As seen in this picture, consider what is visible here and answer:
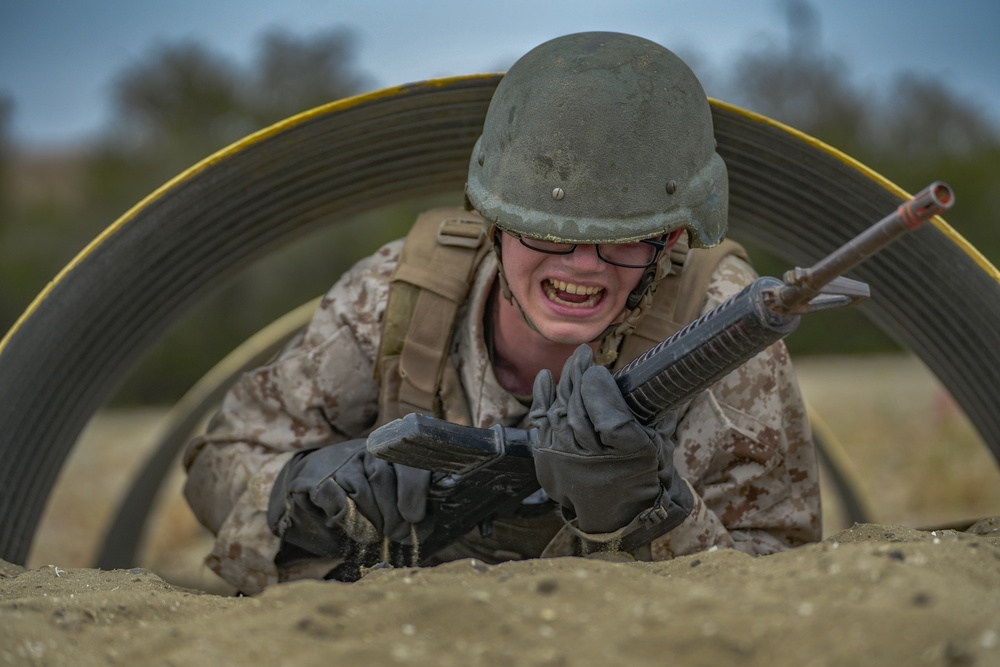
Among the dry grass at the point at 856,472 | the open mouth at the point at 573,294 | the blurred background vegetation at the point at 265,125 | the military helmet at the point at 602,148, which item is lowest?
the open mouth at the point at 573,294

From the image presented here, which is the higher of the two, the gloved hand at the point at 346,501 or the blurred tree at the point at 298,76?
the blurred tree at the point at 298,76

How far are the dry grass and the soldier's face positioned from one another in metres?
2.93

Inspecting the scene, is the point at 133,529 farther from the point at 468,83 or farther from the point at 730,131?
the point at 730,131

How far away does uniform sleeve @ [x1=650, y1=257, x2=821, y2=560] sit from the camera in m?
3.14

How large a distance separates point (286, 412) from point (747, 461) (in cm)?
135

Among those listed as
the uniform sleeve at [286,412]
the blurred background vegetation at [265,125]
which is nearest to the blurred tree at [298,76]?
the blurred background vegetation at [265,125]

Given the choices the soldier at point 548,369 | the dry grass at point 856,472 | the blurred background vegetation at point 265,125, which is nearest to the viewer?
the soldier at point 548,369

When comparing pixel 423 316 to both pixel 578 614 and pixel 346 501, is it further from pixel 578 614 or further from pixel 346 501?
pixel 578 614

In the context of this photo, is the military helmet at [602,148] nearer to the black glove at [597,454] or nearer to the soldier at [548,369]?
the soldier at [548,369]

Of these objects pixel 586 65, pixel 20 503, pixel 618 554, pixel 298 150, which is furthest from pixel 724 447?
pixel 20 503

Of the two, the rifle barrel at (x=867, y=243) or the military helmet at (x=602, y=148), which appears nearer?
the rifle barrel at (x=867, y=243)

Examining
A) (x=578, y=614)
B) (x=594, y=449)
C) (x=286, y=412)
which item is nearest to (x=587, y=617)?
(x=578, y=614)

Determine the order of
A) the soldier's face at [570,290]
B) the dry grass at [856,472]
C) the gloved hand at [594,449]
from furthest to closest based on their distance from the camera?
1. the dry grass at [856,472]
2. the soldier's face at [570,290]
3. the gloved hand at [594,449]

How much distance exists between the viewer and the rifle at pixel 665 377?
209 centimetres
